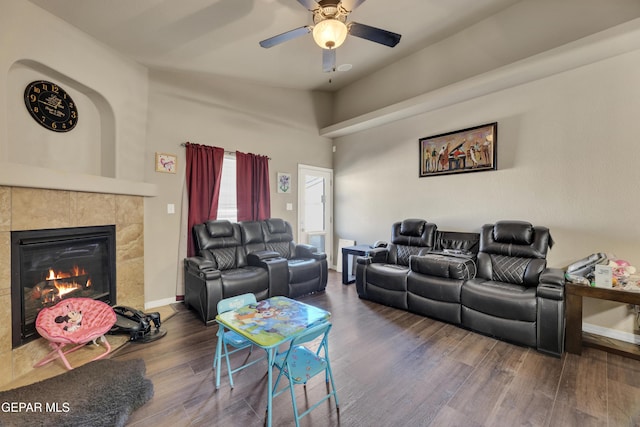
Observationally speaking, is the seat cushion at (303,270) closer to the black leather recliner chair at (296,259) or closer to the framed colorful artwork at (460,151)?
the black leather recliner chair at (296,259)

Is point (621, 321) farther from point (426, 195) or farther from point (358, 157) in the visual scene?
point (358, 157)

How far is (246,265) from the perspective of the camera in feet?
12.9

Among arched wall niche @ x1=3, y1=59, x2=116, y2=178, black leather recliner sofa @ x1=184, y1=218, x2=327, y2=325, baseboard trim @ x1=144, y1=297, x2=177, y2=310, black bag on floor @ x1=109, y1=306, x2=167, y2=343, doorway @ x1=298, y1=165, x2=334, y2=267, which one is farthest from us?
doorway @ x1=298, y1=165, x2=334, y2=267

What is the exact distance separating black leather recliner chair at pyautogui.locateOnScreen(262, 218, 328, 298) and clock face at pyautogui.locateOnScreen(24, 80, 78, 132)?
2.62m

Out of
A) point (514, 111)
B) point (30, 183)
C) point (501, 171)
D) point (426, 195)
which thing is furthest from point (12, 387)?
point (514, 111)

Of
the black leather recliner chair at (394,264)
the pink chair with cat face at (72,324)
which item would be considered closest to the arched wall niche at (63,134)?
the pink chair with cat face at (72,324)

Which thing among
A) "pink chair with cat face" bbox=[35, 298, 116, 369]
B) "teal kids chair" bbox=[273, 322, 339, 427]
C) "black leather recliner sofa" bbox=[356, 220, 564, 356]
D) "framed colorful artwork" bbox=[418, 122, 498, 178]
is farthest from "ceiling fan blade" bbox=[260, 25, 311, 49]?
"pink chair with cat face" bbox=[35, 298, 116, 369]

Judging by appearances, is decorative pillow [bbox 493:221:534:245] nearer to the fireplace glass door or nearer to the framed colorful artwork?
the framed colorful artwork

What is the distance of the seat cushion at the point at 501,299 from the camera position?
8.15 feet

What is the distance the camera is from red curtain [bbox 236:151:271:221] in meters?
4.30

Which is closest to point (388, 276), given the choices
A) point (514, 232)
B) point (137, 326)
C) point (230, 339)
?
point (514, 232)

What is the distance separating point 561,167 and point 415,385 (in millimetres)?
2892

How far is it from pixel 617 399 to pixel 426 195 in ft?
9.44

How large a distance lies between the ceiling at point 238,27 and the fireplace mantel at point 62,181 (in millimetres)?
1461
